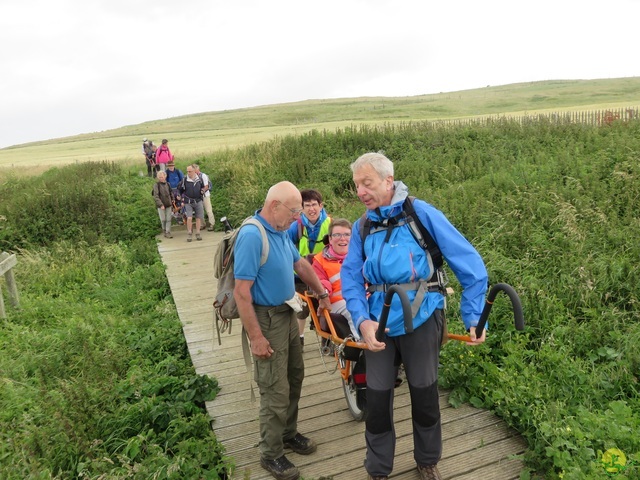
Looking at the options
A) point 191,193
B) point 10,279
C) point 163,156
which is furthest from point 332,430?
point 163,156

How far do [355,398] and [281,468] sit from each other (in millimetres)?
1007

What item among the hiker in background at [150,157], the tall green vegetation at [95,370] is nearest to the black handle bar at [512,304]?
the tall green vegetation at [95,370]

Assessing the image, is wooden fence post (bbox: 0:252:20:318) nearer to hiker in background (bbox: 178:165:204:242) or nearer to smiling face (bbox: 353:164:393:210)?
hiker in background (bbox: 178:165:204:242)

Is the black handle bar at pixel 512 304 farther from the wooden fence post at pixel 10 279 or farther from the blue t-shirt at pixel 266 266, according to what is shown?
the wooden fence post at pixel 10 279

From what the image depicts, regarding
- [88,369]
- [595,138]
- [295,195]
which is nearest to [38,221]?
[88,369]

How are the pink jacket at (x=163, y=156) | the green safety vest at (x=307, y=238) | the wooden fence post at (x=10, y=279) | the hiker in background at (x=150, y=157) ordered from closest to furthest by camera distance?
the green safety vest at (x=307, y=238), the wooden fence post at (x=10, y=279), the pink jacket at (x=163, y=156), the hiker in background at (x=150, y=157)

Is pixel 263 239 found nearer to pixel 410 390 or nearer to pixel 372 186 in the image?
pixel 372 186

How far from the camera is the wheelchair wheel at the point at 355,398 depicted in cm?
418

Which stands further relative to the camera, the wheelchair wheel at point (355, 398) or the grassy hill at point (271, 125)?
the grassy hill at point (271, 125)

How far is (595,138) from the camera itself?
11.1 m

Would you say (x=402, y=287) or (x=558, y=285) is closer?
(x=402, y=287)

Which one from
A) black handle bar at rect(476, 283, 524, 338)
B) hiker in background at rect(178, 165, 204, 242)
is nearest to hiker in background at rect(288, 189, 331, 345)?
black handle bar at rect(476, 283, 524, 338)

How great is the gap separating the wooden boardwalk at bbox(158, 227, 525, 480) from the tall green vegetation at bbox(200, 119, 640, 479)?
217mm

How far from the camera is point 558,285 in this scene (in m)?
5.72
